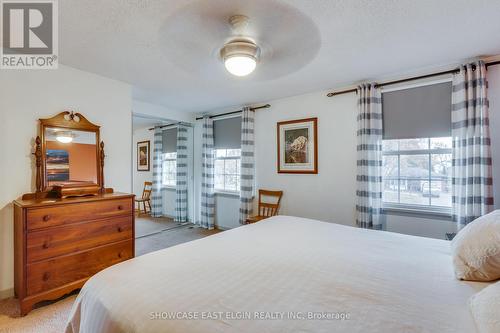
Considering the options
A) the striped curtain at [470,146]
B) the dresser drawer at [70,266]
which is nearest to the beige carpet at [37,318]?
the dresser drawer at [70,266]

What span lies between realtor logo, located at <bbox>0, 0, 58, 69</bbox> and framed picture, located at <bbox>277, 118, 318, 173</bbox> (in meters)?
3.03

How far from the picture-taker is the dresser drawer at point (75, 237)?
205 cm

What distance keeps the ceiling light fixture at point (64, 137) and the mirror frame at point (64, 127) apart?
7 centimetres

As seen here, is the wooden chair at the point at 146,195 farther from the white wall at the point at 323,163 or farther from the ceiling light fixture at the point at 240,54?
the ceiling light fixture at the point at 240,54

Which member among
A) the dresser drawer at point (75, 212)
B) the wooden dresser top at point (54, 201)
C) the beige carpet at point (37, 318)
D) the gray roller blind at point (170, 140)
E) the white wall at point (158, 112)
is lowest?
the beige carpet at point (37, 318)

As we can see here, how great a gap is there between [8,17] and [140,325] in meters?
2.44

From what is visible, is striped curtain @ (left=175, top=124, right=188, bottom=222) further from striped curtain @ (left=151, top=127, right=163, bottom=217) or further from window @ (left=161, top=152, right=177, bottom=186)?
striped curtain @ (left=151, top=127, right=163, bottom=217)

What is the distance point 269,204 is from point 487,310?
323 cm

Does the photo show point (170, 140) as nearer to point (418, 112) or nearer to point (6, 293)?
point (6, 293)

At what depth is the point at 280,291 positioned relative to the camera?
110 centimetres

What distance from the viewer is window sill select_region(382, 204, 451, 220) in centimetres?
270

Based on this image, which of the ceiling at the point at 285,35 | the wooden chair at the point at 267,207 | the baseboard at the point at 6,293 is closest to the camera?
the ceiling at the point at 285,35

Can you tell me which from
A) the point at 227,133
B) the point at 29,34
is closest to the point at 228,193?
the point at 227,133

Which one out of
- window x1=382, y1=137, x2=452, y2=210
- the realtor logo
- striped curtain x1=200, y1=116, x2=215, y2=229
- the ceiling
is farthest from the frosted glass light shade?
striped curtain x1=200, y1=116, x2=215, y2=229
